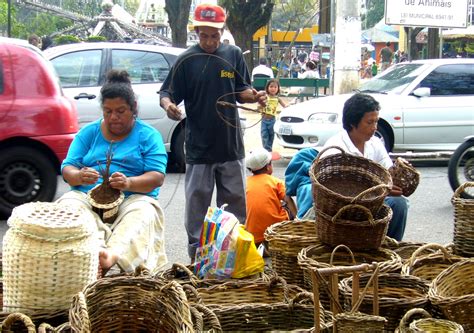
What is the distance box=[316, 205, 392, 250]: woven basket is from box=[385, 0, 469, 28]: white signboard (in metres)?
10.8

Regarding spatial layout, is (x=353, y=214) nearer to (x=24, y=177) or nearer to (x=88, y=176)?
(x=88, y=176)

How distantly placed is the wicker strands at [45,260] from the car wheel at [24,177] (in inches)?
180

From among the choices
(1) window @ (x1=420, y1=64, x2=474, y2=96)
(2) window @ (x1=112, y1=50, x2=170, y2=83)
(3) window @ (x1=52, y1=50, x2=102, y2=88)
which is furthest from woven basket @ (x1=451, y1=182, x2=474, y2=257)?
(1) window @ (x1=420, y1=64, x2=474, y2=96)

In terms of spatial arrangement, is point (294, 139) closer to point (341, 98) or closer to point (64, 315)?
point (341, 98)

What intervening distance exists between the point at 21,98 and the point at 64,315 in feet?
15.9

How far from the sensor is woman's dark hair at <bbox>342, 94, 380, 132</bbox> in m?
5.28

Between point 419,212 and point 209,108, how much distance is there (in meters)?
4.13

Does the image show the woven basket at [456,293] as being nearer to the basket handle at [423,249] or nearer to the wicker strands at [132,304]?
the basket handle at [423,249]

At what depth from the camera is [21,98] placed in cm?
812

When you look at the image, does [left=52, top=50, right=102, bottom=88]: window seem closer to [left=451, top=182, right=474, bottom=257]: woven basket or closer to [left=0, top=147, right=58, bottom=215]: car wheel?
[left=0, top=147, right=58, bottom=215]: car wheel

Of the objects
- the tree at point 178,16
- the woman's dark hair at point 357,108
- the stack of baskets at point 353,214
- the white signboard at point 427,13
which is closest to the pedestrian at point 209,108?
the woman's dark hair at point 357,108

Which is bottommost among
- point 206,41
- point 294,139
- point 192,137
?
point 294,139

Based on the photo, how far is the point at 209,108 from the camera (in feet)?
18.0

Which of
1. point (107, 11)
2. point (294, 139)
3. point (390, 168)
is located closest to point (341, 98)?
point (294, 139)
